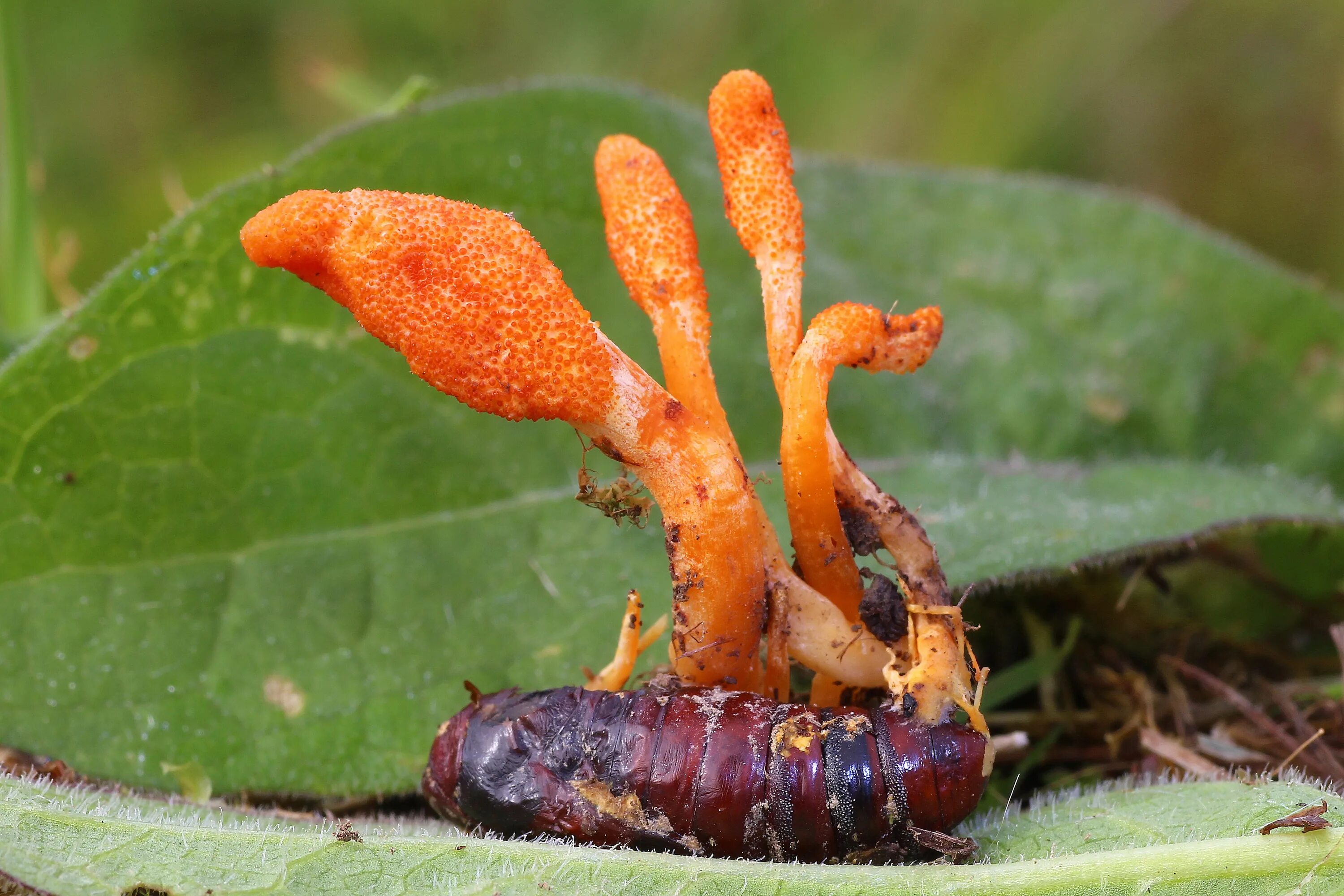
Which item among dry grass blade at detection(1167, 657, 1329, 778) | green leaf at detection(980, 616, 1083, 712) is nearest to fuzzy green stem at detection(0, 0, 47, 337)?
green leaf at detection(980, 616, 1083, 712)

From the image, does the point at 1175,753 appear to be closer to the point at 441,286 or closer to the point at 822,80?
the point at 441,286

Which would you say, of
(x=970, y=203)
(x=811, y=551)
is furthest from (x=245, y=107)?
(x=811, y=551)

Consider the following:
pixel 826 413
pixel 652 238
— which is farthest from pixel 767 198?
pixel 826 413

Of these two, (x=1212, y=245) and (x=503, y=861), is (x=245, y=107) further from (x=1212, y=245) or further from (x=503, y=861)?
(x=503, y=861)

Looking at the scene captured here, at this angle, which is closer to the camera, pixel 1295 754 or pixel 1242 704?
pixel 1295 754

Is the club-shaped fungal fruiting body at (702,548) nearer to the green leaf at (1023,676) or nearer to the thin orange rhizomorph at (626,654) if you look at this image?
the thin orange rhizomorph at (626,654)

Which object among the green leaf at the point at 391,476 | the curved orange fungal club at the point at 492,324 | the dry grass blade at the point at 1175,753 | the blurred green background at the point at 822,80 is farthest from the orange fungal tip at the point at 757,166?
the blurred green background at the point at 822,80

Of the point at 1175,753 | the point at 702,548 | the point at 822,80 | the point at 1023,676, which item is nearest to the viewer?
the point at 702,548

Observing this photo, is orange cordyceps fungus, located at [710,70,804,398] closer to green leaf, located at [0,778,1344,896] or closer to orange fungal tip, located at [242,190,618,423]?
orange fungal tip, located at [242,190,618,423]
